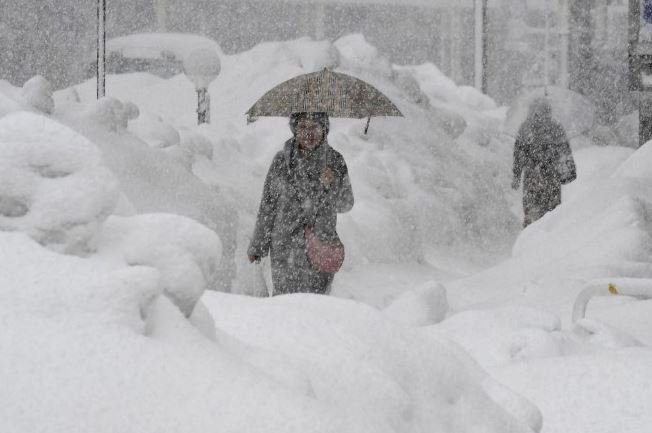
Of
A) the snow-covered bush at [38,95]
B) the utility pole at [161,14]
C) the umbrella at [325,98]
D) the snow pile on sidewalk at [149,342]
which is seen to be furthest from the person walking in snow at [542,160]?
the utility pole at [161,14]

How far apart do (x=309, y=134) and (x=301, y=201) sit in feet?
1.18

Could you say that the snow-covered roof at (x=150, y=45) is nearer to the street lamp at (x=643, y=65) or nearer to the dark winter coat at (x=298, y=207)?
the street lamp at (x=643, y=65)

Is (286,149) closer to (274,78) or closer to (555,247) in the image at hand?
(555,247)

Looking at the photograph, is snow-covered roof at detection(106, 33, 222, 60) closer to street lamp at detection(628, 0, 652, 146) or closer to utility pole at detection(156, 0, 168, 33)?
utility pole at detection(156, 0, 168, 33)

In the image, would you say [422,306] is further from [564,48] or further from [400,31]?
[400,31]

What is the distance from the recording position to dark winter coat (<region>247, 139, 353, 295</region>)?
20.7 feet

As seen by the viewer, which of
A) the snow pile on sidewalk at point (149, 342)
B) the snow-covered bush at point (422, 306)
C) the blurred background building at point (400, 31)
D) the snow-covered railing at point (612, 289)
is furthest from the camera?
the blurred background building at point (400, 31)

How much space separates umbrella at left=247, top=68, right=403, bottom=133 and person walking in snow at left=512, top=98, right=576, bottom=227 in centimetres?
390

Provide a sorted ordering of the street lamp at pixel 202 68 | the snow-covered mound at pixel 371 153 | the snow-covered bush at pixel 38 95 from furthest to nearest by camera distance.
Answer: the street lamp at pixel 202 68 < the snow-covered mound at pixel 371 153 < the snow-covered bush at pixel 38 95

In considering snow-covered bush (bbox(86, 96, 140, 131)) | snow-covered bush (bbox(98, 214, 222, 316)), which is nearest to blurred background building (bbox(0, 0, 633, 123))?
snow-covered bush (bbox(86, 96, 140, 131))

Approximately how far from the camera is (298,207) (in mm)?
6328

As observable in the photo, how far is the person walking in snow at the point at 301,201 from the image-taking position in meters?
6.30

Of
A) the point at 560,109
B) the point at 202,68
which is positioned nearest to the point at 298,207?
the point at 202,68

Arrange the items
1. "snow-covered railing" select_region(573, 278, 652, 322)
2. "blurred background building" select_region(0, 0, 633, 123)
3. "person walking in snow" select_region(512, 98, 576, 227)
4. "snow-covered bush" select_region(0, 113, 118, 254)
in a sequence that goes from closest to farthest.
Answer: "snow-covered bush" select_region(0, 113, 118, 254) → "snow-covered railing" select_region(573, 278, 652, 322) → "person walking in snow" select_region(512, 98, 576, 227) → "blurred background building" select_region(0, 0, 633, 123)
